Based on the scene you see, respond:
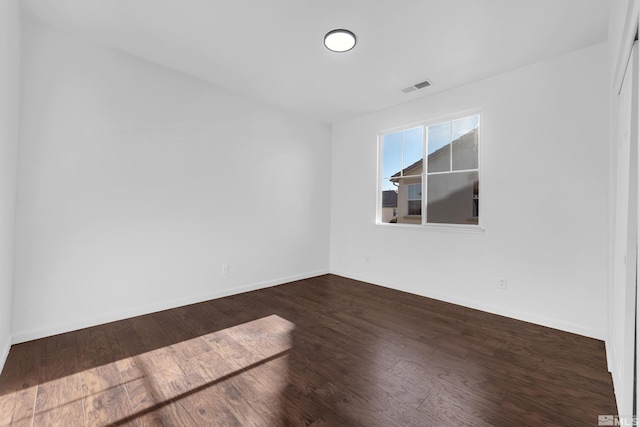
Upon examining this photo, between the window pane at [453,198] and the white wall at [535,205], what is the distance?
19 centimetres

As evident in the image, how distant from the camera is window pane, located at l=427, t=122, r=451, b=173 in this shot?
145 inches

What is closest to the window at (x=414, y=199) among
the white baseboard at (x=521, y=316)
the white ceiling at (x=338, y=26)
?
the white baseboard at (x=521, y=316)

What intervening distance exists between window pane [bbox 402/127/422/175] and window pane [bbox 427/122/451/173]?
161mm

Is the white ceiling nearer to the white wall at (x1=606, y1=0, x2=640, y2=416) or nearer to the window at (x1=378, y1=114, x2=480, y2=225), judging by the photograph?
the white wall at (x1=606, y1=0, x2=640, y2=416)

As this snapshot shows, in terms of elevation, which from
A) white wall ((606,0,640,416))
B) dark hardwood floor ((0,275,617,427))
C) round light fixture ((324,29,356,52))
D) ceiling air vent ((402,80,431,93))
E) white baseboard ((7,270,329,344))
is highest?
Result: ceiling air vent ((402,80,431,93))

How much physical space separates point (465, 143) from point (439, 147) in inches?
13.4

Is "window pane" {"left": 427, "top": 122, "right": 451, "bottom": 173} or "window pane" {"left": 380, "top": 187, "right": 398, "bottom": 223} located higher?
"window pane" {"left": 427, "top": 122, "right": 451, "bottom": 173}

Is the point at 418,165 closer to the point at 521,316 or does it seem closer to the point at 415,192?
the point at 415,192

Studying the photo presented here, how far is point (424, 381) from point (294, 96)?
3642 mm

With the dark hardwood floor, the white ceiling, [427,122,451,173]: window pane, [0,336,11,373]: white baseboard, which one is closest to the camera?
the dark hardwood floor

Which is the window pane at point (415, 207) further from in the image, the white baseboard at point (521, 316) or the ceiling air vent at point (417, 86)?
the ceiling air vent at point (417, 86)

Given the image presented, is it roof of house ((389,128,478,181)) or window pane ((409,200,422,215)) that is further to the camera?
window pane ((409,200,422,215))

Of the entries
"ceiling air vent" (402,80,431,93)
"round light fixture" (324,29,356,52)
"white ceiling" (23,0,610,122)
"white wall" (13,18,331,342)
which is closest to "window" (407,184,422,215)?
"ceiling air vent" (402,80,431,93)

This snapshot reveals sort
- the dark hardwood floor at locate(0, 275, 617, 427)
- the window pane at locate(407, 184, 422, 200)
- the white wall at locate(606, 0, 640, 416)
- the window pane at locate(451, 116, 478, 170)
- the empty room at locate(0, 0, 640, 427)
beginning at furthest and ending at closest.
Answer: the window pane at locate(407, 184, 422, 200), the window pane at locate(451, 116, 478, 170), the empty room at locate(0, 0, 640, 427), the dark hardwood floor at locate(0, 275, 617, 427), the white wall at locate(606, 0, 640, 416)
